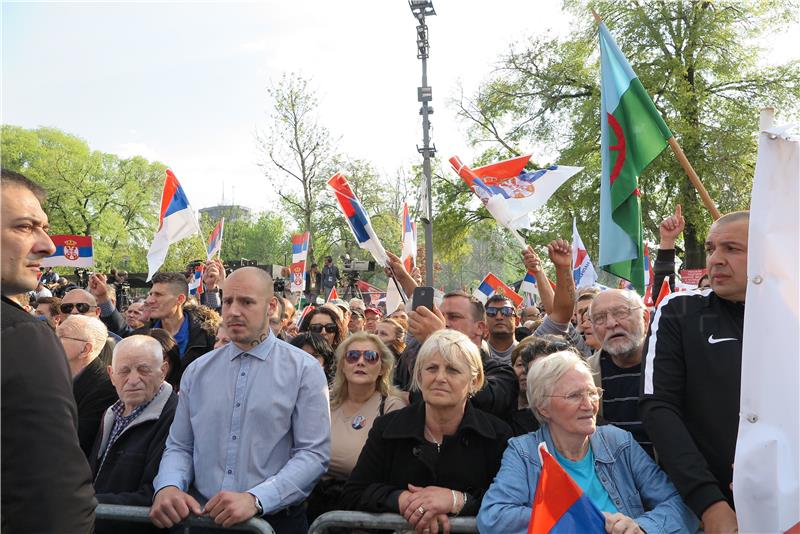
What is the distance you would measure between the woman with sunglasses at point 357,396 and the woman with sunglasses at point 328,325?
1.64 metres

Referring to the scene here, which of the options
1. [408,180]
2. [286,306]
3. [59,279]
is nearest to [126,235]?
[408,180]

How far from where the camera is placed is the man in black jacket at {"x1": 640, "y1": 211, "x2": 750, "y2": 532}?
2.74 m

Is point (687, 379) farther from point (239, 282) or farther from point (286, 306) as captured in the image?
point (286, 306)

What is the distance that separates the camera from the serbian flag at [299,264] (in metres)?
12.3

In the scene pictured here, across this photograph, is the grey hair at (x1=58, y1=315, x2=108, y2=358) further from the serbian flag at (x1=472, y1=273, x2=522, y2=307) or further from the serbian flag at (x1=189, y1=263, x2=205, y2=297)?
the serbian flag at (x1=189, y1=263, x2=205, y2=297)

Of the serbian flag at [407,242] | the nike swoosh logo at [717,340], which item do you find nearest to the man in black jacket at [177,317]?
the nike swoosh logo at [717,340]

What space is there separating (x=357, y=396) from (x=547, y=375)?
1.50 meters

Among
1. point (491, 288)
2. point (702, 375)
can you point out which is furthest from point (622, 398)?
point (491, 288)

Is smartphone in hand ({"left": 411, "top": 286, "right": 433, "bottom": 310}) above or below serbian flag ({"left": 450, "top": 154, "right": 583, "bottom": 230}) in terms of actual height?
below

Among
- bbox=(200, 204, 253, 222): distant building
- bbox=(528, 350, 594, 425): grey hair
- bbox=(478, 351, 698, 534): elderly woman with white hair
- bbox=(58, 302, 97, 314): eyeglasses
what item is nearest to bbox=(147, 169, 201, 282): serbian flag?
bbox=(58, 302, 97, 314): eyeglasses

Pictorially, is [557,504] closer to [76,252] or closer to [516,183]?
[516,183]

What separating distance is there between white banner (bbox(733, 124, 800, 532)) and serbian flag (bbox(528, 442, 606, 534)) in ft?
1.70

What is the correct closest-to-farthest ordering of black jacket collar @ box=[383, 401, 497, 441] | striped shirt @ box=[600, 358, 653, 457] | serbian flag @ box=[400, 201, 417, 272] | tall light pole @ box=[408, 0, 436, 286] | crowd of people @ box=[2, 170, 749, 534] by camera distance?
crowd of people @ box=[2, 170, 749, 534] → black jacket collar @ box=[383, 401, 497, 441] → striped shirt @ box=[600, 358, 653, 457] → serbian flag @ box=[400, 201, 417, 272] → tall light pole @ box=[408, 0, 436, 286]

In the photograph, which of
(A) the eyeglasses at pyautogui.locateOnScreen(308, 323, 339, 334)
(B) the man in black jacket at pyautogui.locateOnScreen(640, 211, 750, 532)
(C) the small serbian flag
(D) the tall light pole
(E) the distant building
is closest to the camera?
(B) the man in black jacket at pyautogui.locateOnScreen(640, 211, 750, 532)
